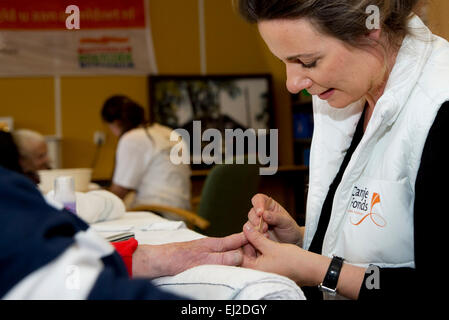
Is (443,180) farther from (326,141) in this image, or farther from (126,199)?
(126,199)

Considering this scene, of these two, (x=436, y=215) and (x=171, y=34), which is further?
(x=171, y=34)

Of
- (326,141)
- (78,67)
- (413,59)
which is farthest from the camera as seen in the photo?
(78,67)

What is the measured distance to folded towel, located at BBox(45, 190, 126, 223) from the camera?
1321 millimetres

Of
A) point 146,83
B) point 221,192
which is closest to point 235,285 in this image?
point 221,192

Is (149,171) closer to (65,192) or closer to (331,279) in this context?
(65,192)

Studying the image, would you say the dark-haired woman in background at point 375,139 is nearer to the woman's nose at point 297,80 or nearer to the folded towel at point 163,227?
the woman's nose at point 297,80

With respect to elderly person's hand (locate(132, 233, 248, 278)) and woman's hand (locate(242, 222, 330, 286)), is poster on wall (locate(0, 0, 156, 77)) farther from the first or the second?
woman's hand (locate(242, 222, 330, 286))

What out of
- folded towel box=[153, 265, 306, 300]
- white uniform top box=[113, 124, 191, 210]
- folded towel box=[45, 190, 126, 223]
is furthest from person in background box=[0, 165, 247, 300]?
white uniform top box=[113, 124, 191, 210]

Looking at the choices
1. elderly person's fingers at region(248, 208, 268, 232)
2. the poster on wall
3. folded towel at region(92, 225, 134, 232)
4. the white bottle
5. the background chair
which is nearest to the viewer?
elderly person's fingers at region(248, 208, 268, 232)

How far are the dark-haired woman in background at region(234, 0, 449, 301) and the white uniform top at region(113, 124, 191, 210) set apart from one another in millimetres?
1744

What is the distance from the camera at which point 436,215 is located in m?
0.72

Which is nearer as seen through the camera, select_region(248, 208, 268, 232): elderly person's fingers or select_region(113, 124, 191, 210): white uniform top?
select_region(248, 208, 268, 232): elderly person's fingers
